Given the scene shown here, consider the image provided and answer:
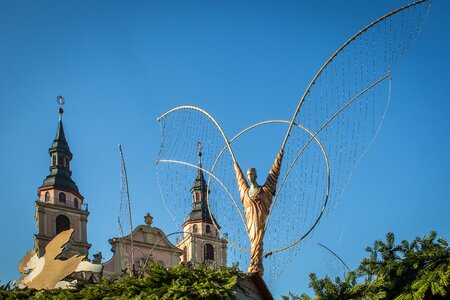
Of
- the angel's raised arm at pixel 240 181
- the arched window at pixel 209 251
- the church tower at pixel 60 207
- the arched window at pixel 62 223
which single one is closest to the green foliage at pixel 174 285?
the angel's raised arm at pixel 240 181

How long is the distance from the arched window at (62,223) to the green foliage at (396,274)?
31713 mm

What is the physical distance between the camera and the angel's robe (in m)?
15.6

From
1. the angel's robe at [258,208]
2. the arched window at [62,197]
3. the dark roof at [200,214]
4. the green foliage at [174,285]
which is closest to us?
the green foliage at [174,285]

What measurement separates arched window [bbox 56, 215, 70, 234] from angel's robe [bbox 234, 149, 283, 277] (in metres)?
29.8

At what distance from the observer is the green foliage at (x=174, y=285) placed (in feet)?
44.3

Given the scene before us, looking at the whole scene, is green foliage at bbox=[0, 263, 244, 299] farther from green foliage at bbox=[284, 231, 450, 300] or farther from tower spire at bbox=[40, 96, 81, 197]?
tower spire at bbox=[40, 96, 81, 197]

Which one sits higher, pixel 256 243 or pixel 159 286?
pixel 256 243

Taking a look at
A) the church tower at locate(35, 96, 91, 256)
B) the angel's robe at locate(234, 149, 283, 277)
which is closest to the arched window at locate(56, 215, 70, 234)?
the church tower at locate(35, 96, 91, 256)

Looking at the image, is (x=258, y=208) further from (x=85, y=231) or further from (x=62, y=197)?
(x=62, y=197)

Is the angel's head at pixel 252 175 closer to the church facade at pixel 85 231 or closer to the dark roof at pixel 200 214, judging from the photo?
the church facade at pixel 85 231

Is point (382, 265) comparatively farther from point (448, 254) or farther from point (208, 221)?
point (208, 221)

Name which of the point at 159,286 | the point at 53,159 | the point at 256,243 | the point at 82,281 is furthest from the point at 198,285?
the point at 53,159

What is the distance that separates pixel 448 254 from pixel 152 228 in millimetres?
34264

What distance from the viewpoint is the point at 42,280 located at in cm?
1736
